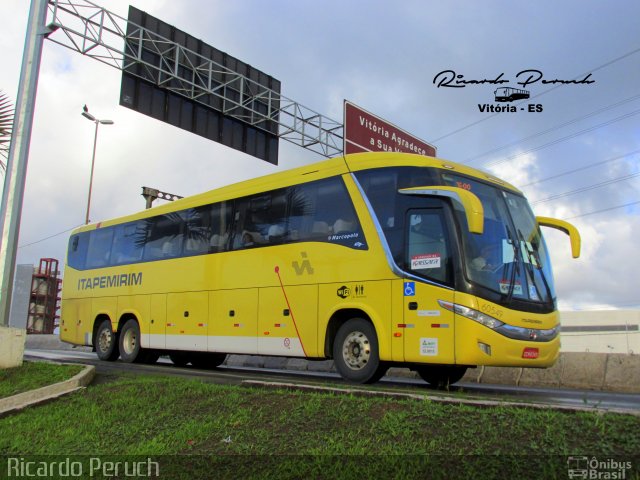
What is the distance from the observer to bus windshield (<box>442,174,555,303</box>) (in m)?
8.20

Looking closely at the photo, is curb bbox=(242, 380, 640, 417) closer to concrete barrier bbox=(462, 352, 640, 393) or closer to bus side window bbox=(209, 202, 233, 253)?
bus side window bbox=(209, 202, 233, 253)

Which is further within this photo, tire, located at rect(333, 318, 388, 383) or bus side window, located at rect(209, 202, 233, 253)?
bus side window, located at rect(209, 202, 233, 253)

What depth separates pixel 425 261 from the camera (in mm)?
8445

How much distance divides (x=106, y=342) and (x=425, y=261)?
10514 mm

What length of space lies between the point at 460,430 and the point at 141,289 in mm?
11238

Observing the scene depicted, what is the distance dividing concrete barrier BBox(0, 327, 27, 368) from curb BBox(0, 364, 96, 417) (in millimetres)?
2282

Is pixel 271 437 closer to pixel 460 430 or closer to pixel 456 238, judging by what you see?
pixel 460 430

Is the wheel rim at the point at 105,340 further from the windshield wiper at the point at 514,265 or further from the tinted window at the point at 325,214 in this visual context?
the windshield wiper at the point at 514,265

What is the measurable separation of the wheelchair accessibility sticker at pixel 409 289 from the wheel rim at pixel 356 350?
109cm

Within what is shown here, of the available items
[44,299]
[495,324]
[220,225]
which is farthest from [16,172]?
[44,299]

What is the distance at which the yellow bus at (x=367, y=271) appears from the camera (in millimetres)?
8094

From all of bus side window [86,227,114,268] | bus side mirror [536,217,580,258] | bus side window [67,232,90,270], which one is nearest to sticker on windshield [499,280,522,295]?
bus side mirror [536,217,580,258]

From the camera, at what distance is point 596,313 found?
Result: 1369 inches

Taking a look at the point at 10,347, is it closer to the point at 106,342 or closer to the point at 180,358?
the point at 106,342
